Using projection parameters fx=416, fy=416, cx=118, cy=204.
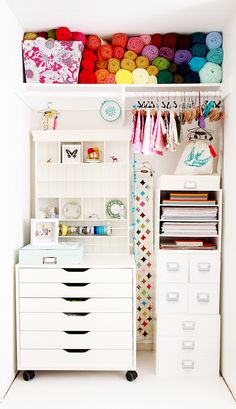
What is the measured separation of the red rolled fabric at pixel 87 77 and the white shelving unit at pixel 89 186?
474 mm

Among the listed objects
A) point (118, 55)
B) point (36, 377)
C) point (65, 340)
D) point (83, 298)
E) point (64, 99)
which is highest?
point (118, 55)

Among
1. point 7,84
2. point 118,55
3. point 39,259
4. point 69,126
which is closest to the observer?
point 7,84

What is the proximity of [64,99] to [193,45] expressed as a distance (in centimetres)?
108

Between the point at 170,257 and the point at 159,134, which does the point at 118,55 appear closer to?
the point at 159,134

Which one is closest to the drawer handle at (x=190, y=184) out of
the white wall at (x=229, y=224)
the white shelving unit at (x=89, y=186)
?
the white wall at (x=229, y=224)

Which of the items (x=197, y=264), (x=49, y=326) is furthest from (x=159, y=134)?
(x=49, y=326)

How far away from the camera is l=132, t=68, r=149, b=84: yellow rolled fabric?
321cm

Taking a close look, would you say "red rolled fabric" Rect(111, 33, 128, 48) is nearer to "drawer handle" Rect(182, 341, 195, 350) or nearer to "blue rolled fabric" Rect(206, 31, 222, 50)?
"blue rolled fabric" Rect(206, 31, 222, 50)

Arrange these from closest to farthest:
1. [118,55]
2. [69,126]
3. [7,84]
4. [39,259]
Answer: [7,84]
[39,259]
[118,55]
[69,126]

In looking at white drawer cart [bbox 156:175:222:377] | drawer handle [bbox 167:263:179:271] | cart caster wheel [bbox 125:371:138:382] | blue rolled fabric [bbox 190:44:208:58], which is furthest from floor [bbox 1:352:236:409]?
blue rolled fabric [bbox 190:44:208:58]

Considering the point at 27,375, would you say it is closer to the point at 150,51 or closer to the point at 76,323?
the point at 76,323

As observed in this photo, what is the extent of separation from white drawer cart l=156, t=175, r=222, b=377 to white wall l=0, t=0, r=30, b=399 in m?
1.06

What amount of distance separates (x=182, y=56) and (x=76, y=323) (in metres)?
2.15

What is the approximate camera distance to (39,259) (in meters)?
3.01
